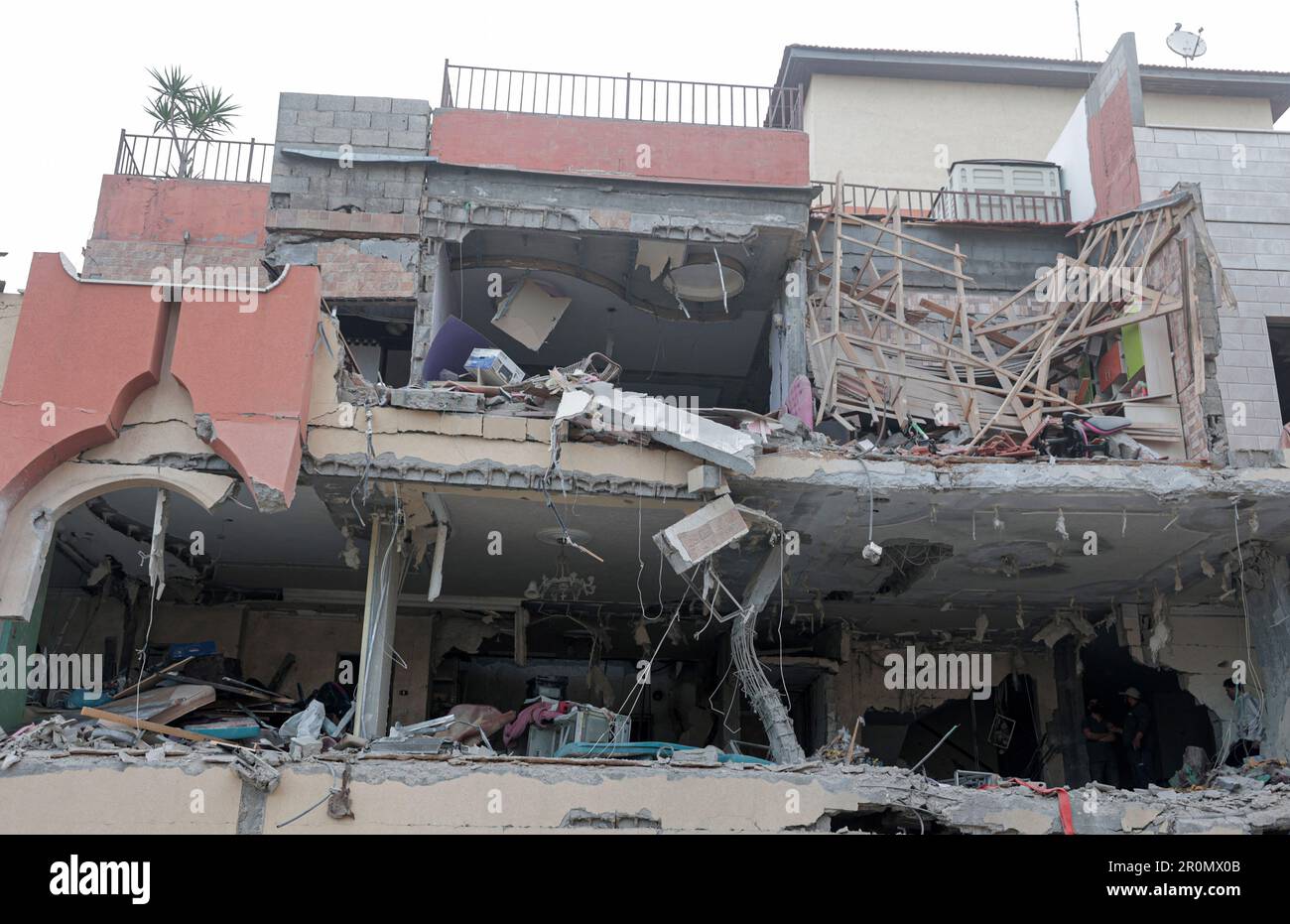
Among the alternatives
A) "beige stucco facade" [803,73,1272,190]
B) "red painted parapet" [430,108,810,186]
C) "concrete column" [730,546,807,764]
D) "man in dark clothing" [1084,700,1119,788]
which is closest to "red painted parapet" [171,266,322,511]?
"red painted parapet" [430,108,810,186]

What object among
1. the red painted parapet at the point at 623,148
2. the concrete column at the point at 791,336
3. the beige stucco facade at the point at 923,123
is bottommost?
the concrete column at the point at 791,336

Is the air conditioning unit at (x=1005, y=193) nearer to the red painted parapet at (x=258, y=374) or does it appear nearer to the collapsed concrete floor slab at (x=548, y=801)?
the collapsed concrete floor slab at (x=548, y=801)

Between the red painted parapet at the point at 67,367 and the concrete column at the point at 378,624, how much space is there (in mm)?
2988

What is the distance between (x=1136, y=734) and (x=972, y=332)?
6396 millimetres

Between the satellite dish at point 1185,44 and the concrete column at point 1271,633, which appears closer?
the concrete column at point 1271,633

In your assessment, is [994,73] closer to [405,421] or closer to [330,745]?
[405,421]

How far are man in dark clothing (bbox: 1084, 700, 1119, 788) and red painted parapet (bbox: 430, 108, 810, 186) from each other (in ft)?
30.8

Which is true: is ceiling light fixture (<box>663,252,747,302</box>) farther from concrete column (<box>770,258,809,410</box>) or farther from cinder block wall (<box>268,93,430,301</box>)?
cinder block wall (<box>268,93,430,301</box>)

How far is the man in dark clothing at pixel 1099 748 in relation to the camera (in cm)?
1795

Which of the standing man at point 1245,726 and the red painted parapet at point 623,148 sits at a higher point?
the red painted parapet at point 623,148

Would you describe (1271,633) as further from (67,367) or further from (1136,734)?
(67,367)

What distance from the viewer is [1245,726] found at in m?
15.2

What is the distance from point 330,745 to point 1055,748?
38.7 feet

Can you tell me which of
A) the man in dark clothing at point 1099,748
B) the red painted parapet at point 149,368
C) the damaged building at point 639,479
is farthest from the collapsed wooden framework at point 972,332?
the red painted parapet at point 149,368
